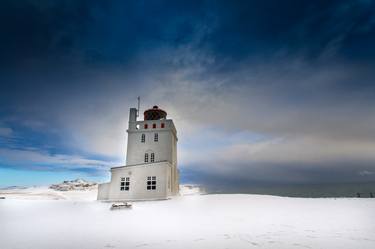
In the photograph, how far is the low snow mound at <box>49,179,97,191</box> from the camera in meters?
44.3

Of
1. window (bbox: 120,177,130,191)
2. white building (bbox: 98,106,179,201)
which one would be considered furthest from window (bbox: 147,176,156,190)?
window (bbox: 120,177,130,191)

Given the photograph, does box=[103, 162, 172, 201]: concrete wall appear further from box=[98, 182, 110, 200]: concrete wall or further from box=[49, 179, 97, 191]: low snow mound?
box=[49, 179, 97, 191]: low snow mound

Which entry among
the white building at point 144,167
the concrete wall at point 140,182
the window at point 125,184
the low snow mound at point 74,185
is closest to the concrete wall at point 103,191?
the white building at point 144,167

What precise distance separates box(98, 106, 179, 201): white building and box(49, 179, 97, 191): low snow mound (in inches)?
1053

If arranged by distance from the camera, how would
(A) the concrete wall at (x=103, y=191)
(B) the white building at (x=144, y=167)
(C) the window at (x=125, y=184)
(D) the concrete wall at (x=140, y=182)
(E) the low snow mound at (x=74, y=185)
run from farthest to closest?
(E) the low snow mound at (x=74, y=185), (A) the concrete wall at (x=103, y=191), (C) the window at (x=125, y=184), (B) the white building at (x=144, y=167), (D) the concrete wall at (x=140, y=182)

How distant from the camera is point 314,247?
208 inches

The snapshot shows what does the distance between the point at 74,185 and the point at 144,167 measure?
111 ft

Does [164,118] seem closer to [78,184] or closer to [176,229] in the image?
[176,229]

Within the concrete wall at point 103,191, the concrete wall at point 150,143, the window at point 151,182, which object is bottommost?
the concrete wall at point 103,191

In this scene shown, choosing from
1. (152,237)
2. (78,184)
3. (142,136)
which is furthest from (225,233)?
(78,184)

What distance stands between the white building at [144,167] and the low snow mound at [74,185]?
26.7 metres

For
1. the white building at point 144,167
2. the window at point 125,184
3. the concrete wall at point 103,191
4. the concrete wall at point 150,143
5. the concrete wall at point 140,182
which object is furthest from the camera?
the concrete wall at point 150,143

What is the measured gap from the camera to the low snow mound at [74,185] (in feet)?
145

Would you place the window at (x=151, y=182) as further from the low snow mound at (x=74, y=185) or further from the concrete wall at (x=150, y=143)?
the low snow mound at (x=74, y=185)
